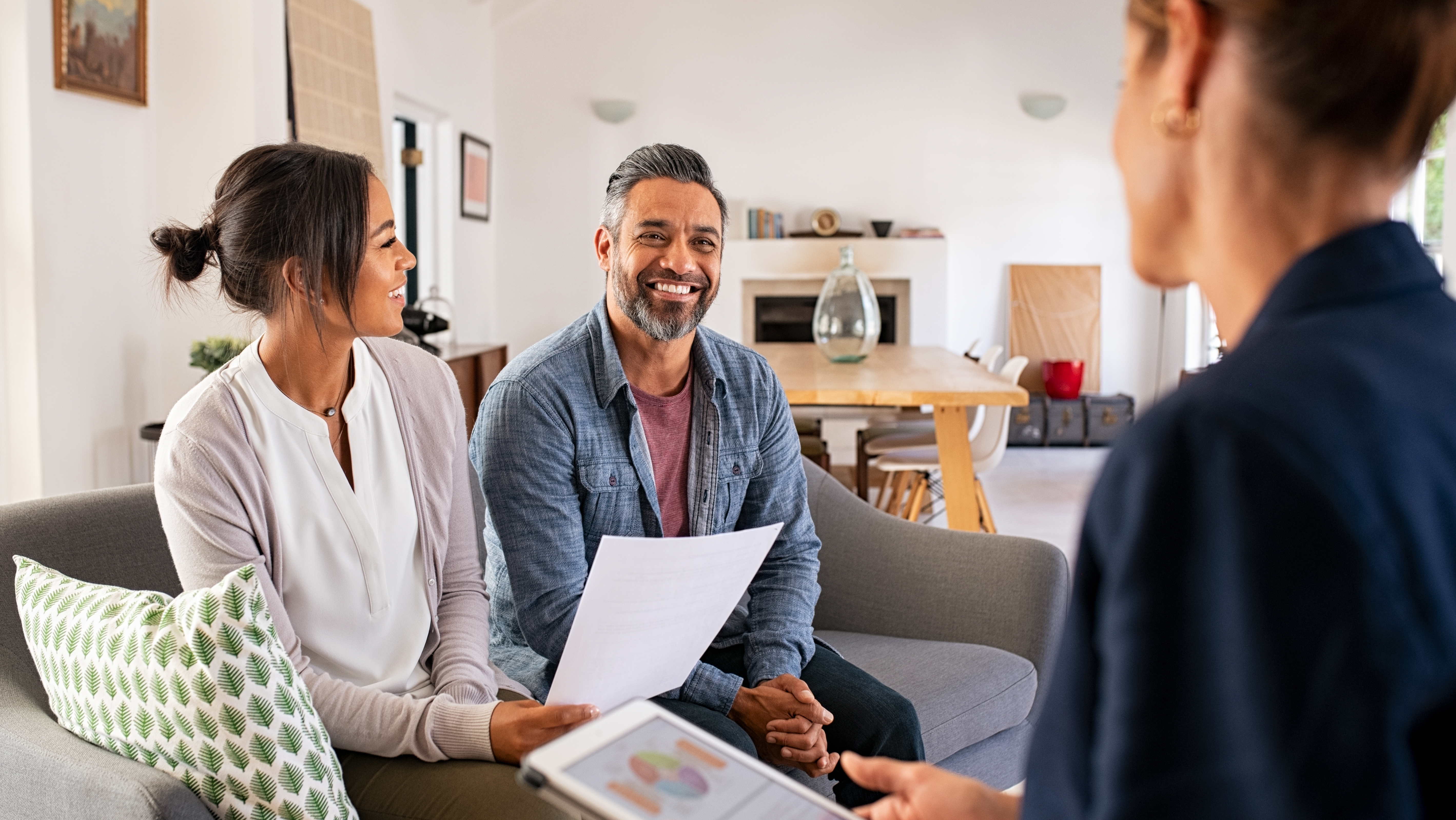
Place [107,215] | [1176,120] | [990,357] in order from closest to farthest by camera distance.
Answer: [1176,120]
[107,215]
[990,357]

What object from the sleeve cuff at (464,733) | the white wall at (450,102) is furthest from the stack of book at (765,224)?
the sleeve cuff at (464,733)

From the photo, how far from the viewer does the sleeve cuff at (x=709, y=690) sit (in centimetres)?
169

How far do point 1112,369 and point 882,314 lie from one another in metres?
1.64

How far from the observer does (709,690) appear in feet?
5.53

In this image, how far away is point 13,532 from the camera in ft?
4.96

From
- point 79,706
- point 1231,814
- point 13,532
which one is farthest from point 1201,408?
point 13,532

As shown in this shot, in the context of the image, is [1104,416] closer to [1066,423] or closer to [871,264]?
[1066,423]

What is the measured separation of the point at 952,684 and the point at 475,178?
20.4 feet

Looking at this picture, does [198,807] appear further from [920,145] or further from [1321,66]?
[920,145]

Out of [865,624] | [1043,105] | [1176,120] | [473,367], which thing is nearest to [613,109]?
[473,367]

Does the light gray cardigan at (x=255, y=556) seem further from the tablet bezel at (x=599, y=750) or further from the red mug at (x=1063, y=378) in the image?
the red mug at (x=1063, y=378)

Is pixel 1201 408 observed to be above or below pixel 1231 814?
above

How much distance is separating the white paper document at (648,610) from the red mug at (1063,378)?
6.49m

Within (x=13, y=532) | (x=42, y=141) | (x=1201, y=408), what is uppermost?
(x=42, y=141)
